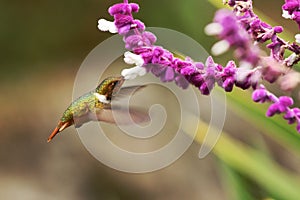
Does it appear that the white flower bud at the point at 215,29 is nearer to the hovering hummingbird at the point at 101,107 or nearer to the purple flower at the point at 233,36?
the purple flower at the point at 233,36

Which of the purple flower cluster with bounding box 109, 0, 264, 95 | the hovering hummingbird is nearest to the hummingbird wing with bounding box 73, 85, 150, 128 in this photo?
the hovering hummingbird

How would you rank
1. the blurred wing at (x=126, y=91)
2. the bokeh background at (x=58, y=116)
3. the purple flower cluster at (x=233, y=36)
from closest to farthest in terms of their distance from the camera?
the purple flower cluster at (x=233, y=36) < the blurred wing at (x=126, y=91) < the bokeh background at (x=58, y=116)

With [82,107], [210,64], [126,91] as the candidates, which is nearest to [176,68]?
[210,64]

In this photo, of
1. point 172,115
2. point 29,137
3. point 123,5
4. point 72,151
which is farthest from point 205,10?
point 123,5

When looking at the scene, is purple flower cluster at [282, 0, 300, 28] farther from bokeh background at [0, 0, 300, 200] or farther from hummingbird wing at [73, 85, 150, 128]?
bokeh background at [0, 0, 300, 200]

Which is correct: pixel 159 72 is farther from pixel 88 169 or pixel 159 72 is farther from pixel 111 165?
pixel 88 169

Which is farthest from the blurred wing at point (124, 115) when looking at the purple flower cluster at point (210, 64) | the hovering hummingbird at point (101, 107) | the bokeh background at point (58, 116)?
the bokeh background at point (58, 116)

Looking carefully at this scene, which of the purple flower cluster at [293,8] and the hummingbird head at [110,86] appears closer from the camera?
the purple flower cluster at [293,8]
